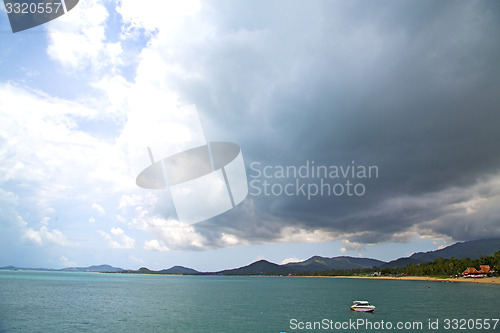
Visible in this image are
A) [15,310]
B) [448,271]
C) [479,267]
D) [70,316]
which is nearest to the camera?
[70,316]

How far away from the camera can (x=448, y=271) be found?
17675 centimetres

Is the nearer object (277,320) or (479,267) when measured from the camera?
(277,320)

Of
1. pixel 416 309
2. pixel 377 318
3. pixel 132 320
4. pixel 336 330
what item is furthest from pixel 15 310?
pixel 416 309

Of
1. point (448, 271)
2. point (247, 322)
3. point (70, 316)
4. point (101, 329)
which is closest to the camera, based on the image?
point (101, 329)

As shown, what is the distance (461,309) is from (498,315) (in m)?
6.96

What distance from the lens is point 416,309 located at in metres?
56.0

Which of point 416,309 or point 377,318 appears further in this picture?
point 416,309

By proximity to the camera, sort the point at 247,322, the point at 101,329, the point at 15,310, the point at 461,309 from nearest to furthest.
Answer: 1. the point at 101,329
2. the point at 247,322
3. the point at 15,310
4. the point at 461,309

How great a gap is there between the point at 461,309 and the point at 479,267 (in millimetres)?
143143

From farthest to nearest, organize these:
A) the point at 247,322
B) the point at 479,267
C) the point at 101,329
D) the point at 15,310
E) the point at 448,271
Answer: the point at 448,271 → the point at 479,267 → the point at 15,310 → the point at 247,322 → the point at 101,329

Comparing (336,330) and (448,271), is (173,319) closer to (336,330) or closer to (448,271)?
(336,330)

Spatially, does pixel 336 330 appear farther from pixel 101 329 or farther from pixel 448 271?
pixel 448 271

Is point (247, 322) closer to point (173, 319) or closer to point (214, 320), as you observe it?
point (214, 320)

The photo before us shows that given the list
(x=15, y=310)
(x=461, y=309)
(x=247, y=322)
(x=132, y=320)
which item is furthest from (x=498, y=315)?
(x=15, y=310)
